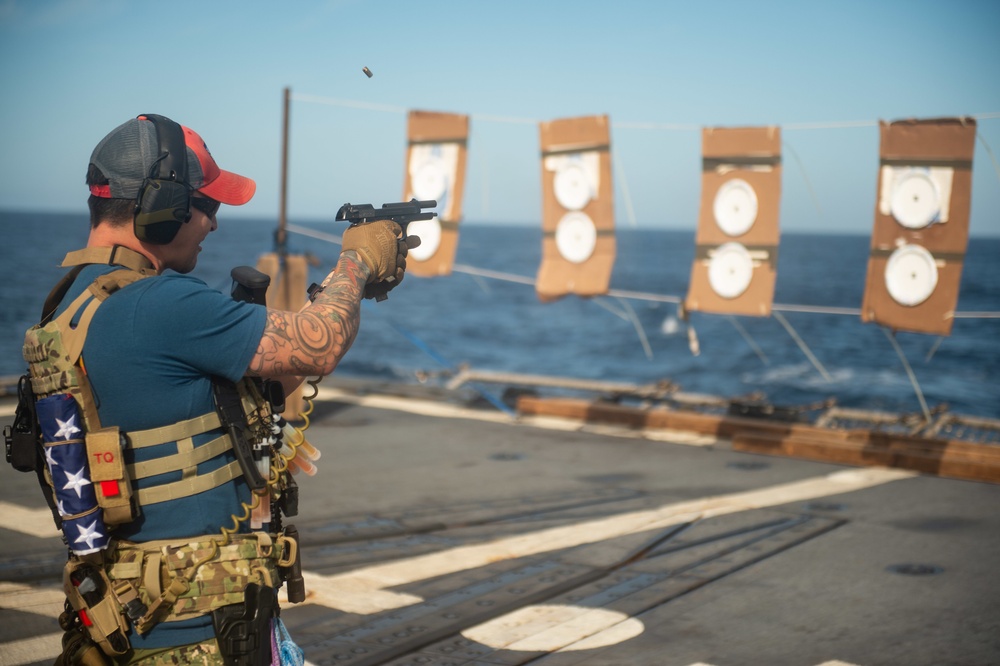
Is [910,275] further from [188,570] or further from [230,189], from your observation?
[188,570]

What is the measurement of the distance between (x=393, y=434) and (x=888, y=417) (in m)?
5.10

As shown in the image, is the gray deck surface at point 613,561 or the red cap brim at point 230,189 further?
the gray deck surface at point 613,561

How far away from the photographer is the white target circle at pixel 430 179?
447 inches

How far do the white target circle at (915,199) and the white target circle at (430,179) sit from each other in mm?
4945

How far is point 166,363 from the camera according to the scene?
2.47 m

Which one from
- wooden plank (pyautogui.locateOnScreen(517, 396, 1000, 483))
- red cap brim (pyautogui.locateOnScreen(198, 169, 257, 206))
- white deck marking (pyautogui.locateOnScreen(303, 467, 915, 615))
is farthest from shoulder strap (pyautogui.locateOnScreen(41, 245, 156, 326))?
wooden plank (pyautogui.locateOnScreen(517, 396, 1000, 483))

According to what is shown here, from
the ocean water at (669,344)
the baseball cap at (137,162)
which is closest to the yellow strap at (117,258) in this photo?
the baseball cap at (137,162)

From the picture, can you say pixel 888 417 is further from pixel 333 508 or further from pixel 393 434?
pixel 333 508

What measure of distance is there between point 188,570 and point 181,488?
0.69ft

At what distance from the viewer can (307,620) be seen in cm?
520

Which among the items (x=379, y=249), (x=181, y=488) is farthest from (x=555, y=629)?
(x=181, y=488)

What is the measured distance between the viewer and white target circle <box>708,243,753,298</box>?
9297 millimetres

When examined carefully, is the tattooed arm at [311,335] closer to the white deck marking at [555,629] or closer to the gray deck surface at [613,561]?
the gray deck surface at [613,561]

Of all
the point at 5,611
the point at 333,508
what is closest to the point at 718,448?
the point at 333,508
